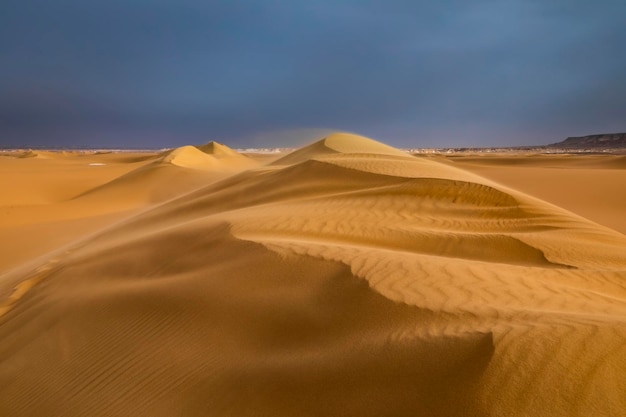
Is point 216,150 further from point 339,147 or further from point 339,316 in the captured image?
point 339,316

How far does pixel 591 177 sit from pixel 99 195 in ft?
68.8

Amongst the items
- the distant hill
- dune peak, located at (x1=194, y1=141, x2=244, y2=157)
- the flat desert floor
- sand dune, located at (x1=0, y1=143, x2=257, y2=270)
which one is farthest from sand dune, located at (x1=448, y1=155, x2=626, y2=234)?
the distant hill

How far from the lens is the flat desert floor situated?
72.1 inches

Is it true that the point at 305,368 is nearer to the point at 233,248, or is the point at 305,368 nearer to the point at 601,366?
the point at 601,366

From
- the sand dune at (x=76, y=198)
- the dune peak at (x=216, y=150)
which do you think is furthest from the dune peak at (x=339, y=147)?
the dune peak at (x=216, y=150)

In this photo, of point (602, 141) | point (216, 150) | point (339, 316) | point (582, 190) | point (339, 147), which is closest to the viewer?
point (339, 316)

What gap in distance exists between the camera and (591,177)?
17.8 m

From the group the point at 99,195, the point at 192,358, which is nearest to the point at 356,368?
the point at 192,358

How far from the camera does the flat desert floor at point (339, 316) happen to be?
1.83m

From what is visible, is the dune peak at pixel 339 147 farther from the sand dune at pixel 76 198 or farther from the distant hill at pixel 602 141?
the distant hill at pixel 602 141

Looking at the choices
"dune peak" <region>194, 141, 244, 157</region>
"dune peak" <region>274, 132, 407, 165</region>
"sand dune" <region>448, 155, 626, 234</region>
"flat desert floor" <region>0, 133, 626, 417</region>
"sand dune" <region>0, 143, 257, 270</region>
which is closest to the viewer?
"flat desert floor" <region>0, 133, 626, 417</region>

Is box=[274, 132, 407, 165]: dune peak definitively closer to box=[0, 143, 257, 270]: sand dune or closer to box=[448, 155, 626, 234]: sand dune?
box=[448, 155, 626, 234]: sand dune

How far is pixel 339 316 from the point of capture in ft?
8.78

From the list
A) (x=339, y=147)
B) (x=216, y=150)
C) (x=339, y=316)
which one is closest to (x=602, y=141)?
(x=216, y=150)
